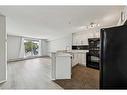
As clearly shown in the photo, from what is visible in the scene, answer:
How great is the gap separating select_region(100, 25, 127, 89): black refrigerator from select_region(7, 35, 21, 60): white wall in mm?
8848

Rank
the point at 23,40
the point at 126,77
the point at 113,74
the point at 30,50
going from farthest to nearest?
the point at 30,50 → the point at 23,40 → the point at 113,74 → the point at 126,77

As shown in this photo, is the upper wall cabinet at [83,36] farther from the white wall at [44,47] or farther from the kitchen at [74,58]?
the white wall at [44,47]

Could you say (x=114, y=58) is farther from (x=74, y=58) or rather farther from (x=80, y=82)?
(x=74, y=58)

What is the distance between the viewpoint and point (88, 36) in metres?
6.59

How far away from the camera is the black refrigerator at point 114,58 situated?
1.17 metres

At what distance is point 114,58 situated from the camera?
123 centimetres

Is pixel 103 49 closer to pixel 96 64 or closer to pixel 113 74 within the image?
pixel 113 74

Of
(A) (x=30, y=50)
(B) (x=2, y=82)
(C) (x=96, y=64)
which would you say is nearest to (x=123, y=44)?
(B) (x=2, y=82)

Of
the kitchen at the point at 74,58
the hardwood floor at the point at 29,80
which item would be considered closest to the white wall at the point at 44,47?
the kitchen at the point at 74,58

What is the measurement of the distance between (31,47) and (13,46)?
2.57 m

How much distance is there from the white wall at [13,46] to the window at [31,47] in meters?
1.24

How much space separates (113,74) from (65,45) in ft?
24.1

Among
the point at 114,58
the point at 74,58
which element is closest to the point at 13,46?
the point at 74,58
